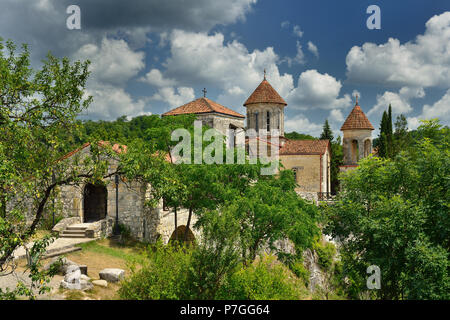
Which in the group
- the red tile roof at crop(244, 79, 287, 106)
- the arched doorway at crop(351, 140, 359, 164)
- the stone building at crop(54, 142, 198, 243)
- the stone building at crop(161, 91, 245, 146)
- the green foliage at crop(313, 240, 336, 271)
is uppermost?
the red tile roof at crop(244, 79, 287, 106)

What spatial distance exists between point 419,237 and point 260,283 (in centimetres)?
519

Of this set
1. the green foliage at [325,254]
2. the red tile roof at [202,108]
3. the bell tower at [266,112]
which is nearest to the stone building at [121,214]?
the red tile roof at [202,108]

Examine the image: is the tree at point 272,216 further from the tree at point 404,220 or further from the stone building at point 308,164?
the stone building at point 308,164

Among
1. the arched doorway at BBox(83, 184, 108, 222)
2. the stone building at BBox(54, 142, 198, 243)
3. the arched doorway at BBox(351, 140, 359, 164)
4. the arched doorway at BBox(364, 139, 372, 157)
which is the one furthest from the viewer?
the arched doorway at BBox(351, 140, 359, 164)

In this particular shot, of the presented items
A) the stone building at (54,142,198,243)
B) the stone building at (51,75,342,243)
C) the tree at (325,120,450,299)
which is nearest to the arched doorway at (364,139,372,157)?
the stone building at (51,75,342,243)

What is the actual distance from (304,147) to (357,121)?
779cm

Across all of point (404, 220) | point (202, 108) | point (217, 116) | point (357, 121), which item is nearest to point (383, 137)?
point (357, 121)

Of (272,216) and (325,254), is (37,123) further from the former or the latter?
(325,254)

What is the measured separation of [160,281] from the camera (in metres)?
8.98

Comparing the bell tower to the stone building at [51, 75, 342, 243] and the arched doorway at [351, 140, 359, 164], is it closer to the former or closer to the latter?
the stone building at [51, 75, 342, 243]

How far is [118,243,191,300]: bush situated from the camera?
348 inches

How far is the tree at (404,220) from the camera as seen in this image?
9812 mm
